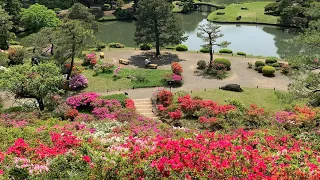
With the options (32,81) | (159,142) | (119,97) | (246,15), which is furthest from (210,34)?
(246,15)

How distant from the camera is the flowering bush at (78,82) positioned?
110ft

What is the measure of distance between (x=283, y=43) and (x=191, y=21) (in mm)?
22297

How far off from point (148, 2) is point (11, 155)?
3133 cm

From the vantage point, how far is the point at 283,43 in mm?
54062

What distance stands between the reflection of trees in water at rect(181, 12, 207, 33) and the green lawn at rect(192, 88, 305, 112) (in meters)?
33.6

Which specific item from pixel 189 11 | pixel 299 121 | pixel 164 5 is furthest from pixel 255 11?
pixel 299 121

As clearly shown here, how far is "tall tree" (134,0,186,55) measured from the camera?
1651 inches

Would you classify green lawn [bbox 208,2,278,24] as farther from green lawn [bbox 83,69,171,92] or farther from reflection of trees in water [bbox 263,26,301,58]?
green lawn [bbox 83,69,171,92]

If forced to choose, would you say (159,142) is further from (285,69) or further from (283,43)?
(283,43)

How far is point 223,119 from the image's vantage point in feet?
82.6

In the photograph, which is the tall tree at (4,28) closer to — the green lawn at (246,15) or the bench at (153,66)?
the bench at (153,66)

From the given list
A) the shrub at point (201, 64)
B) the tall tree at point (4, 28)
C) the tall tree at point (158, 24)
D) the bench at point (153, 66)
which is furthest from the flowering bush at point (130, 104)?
the tall tree at point (4, 28)

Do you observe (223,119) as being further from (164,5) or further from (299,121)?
(164,5)

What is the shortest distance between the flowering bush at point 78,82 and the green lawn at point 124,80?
24.2 inches
